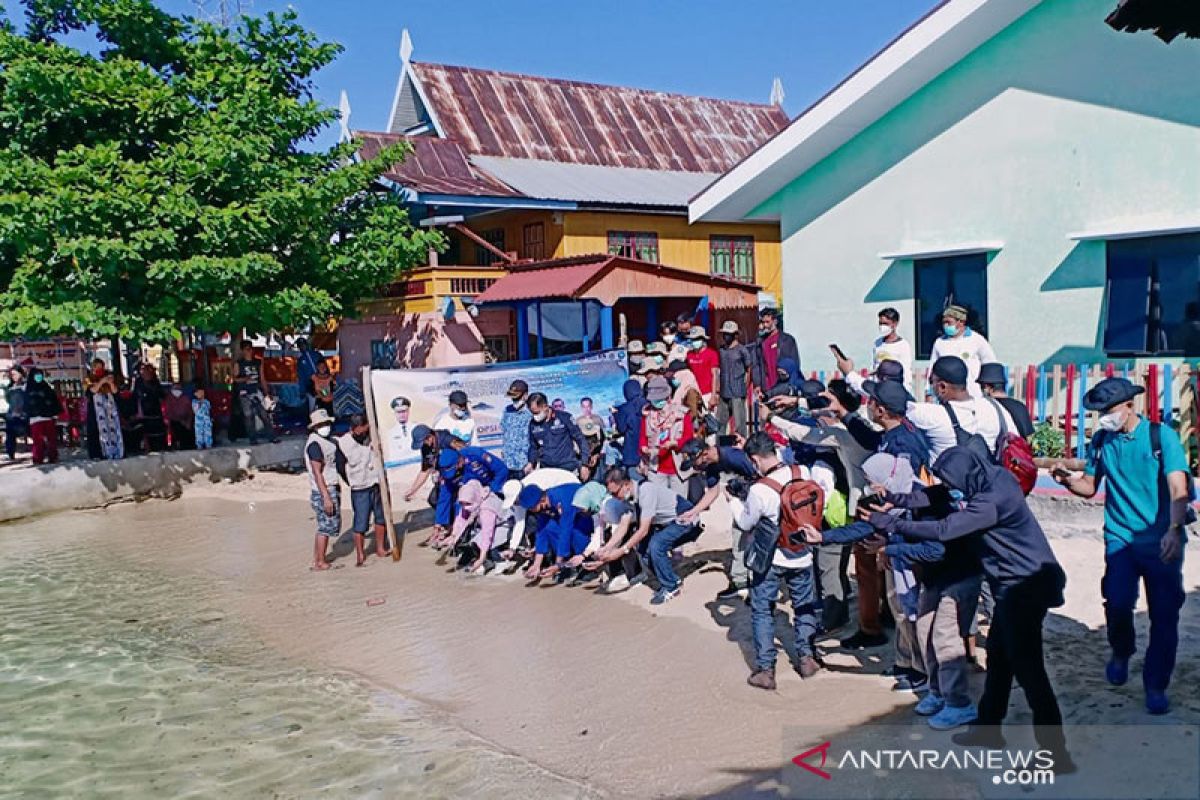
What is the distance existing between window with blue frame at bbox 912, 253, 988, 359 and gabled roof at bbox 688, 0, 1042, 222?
2044 millimetres

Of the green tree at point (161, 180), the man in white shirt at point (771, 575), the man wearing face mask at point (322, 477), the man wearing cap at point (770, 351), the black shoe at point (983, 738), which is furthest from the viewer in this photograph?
the green tree at point (161, 180)

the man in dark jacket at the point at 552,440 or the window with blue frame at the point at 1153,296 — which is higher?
the window with blue frame at the point at 1153,296

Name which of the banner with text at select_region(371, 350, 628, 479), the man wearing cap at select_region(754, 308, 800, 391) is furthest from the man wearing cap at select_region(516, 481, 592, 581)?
the man wearing cap at select_region(754, 308, 800, 391)

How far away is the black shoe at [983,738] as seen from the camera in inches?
209

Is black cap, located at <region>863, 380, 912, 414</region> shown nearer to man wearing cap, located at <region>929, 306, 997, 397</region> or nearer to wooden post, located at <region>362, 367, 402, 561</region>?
man wearing cap, located at <region>929, 306, 997, 397</region>

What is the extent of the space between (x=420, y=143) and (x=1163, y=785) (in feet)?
67.5

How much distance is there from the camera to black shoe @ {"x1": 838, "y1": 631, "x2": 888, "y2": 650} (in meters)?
7.04

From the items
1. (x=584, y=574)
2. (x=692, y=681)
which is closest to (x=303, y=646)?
(x=584, y=574)

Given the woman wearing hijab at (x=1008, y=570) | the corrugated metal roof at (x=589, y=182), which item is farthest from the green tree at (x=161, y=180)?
the woman wearing hijab at (x=1008, y=570)

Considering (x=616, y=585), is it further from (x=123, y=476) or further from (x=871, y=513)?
(x=123, y=476)

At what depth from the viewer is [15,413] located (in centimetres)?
1867

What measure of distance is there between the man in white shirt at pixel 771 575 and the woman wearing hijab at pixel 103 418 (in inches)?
525

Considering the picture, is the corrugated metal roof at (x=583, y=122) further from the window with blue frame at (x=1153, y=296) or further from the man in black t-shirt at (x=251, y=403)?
the window with blue frame at (x=1153, y=296)

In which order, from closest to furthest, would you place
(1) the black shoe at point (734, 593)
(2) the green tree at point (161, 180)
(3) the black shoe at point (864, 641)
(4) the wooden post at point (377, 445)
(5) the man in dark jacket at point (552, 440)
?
(3) the black shoe at point (864, 641), (1) the black shoe at point (734, 593), (5) the man in dark jacket at point (552, 440), (4) the wooden post at point (377, 445), (2) the green tree at point (161, 180)
